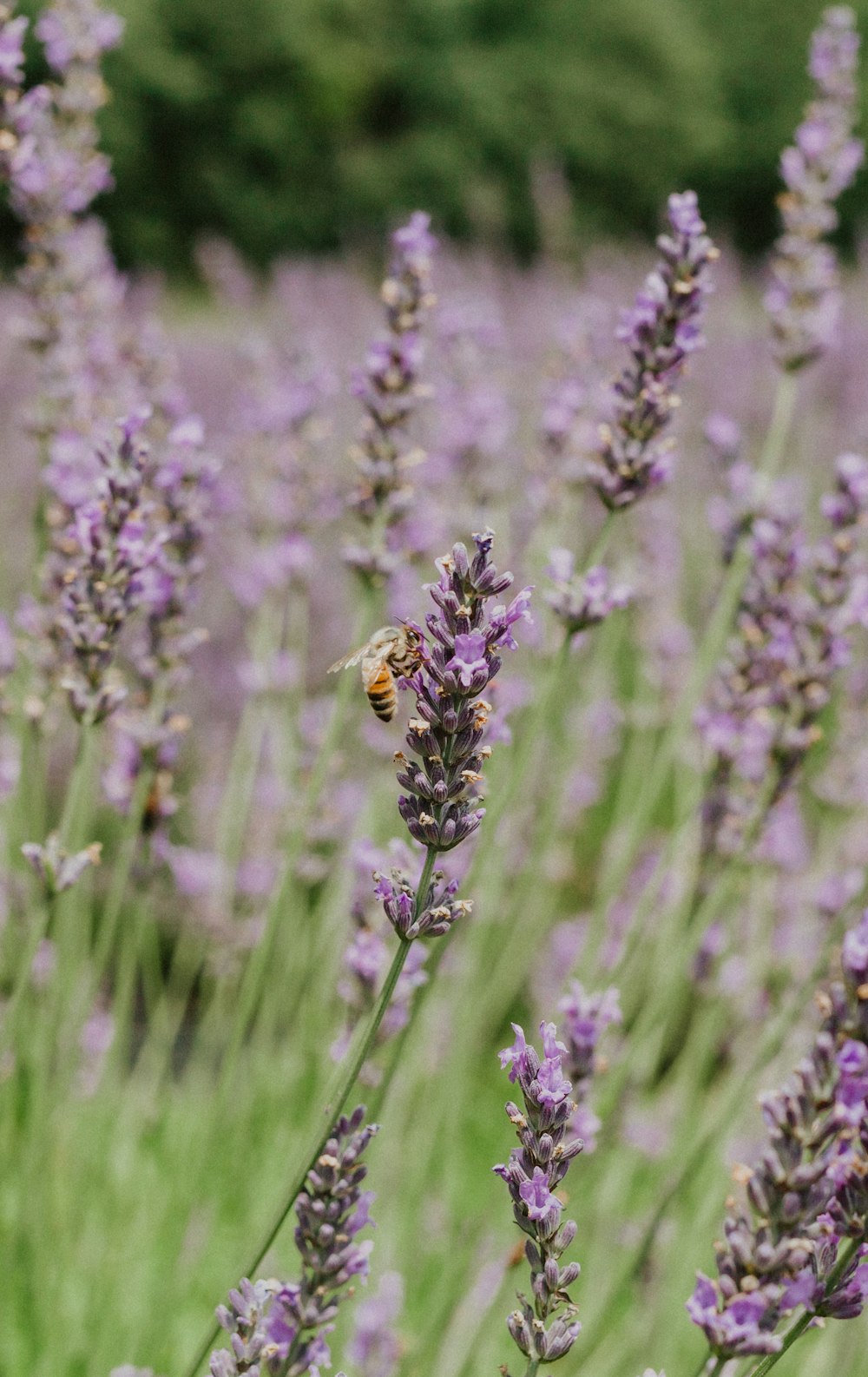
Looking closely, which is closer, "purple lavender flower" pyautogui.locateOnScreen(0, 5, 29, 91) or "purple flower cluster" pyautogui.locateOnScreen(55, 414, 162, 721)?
"purple flower cluster" pyautogui.locateOnScreen(55, 414, 162, 721)

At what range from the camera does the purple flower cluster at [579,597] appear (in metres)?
1.77

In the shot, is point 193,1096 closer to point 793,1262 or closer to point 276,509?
point 276,509

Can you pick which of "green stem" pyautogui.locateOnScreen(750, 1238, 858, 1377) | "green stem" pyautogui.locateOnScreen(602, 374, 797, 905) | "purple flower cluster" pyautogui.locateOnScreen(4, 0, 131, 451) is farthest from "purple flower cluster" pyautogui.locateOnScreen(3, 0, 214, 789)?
"green stem" pyautogui.locateOnScreen(750, 1238, 858, 1377)

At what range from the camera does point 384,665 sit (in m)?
1.74

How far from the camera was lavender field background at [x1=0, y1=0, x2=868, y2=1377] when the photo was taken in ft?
3.89

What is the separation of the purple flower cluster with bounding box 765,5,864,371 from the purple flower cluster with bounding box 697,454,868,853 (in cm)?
37

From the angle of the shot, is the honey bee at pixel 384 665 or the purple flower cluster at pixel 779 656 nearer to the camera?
the honey bee at pixel 384 665

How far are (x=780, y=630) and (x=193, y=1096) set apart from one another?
5.89ft

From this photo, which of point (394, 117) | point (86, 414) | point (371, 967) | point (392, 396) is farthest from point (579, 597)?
point (394, 117)

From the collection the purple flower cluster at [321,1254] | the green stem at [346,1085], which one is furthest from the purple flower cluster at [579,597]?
the purple flower cluster at [321,1254]

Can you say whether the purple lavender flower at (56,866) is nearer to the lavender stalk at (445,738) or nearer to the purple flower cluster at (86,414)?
the purple flower cluster at (86,414)

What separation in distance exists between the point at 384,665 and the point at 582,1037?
541 mm

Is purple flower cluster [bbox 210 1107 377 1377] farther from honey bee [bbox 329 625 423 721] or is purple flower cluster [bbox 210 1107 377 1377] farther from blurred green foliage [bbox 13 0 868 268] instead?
blurred green foliage [bbox 13 0 868 268]

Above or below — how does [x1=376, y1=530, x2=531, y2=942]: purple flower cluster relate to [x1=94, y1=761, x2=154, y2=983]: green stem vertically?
below
